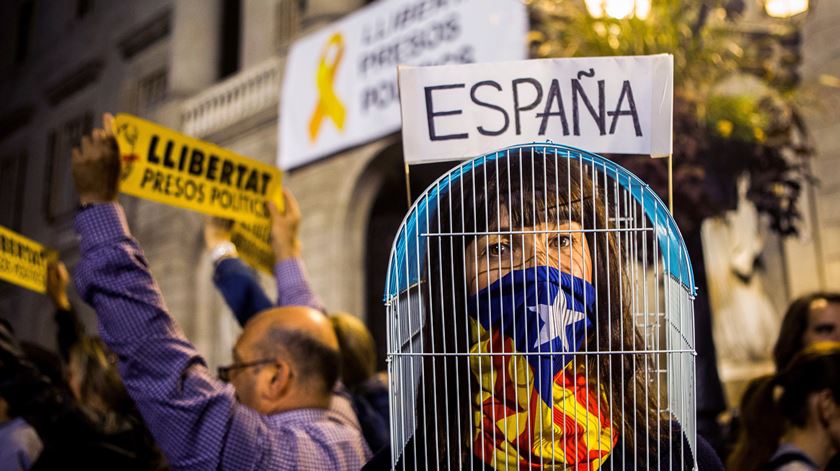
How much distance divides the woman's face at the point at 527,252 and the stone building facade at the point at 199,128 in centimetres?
394

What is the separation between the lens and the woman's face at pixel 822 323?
9.08 feet

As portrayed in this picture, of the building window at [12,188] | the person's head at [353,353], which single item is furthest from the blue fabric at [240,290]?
the building window at [12,188]

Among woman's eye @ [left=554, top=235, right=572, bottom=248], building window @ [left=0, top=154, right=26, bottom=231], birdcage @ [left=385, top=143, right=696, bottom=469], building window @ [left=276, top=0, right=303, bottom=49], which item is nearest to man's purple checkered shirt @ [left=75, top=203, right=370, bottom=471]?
birdcage @ [left=385, top=143, right=696, bottom=469]

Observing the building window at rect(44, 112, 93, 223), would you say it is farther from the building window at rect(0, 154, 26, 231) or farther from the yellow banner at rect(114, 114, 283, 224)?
the yellow banner at rect(114, 114, 283, 224)

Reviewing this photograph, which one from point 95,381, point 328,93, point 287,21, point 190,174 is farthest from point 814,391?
point 287,21

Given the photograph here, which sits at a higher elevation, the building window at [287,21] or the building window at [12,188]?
the building window at [287,21]

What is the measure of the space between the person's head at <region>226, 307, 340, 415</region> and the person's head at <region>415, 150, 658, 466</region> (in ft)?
2.12

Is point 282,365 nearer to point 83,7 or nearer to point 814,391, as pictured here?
point 814,391

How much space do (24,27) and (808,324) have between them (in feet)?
14.5

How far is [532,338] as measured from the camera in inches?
49.6

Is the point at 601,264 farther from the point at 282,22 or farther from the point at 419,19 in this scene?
the point at 282,22

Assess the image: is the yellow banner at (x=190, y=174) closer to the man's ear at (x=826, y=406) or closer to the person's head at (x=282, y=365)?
the person's head at (x=282, y=365)

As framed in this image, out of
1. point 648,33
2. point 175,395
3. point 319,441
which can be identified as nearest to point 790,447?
point 319,441

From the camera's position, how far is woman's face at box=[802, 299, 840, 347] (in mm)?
2768
